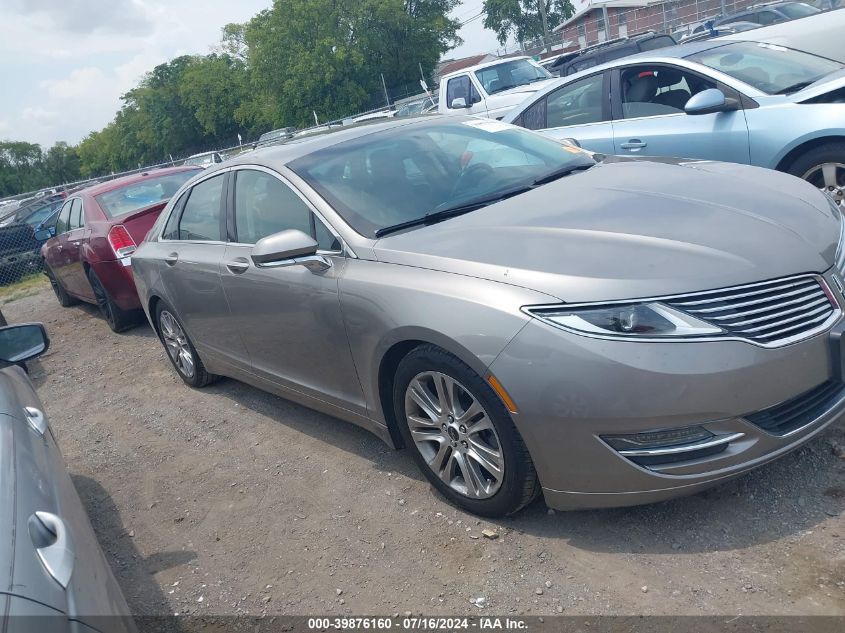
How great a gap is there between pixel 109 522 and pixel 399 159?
2581 millimetres

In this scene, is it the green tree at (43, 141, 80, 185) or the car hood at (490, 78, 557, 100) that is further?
the green tree at (43, 141, 80, 185)

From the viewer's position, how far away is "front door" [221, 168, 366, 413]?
12.0 feet

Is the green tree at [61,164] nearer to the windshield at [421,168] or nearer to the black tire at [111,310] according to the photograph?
the black tire at [111,310]

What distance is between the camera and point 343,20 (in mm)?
60531

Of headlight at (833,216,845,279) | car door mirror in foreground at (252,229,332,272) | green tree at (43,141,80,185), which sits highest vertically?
green tree at (43,141,80,185)

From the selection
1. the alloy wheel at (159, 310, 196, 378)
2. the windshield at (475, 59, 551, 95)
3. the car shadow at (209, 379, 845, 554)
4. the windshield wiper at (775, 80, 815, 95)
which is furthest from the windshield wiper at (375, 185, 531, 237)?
the windshield at (475, 59, 551, 95)

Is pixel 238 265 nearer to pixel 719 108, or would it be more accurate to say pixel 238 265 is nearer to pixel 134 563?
pixel 134 563

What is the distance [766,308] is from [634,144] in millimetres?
4105

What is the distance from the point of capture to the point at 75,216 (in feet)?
29.5

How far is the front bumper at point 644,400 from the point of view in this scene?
2580 mm

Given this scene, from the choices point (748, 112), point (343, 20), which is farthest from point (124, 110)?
point (748, 112)

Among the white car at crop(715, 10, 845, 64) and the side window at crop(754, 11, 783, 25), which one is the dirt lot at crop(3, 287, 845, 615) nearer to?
A: the white car at crop(715, 10, 845, 64)

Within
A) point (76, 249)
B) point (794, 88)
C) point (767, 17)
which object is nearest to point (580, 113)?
point (794, 88)

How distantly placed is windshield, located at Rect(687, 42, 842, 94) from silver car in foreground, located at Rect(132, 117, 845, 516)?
2.37 metres
